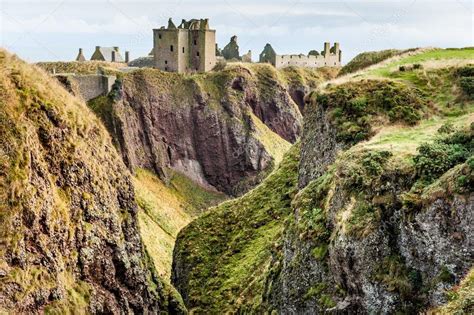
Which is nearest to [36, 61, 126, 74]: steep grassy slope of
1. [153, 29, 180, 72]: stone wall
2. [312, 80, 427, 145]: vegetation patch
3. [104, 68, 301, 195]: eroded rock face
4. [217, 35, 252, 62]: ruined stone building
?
[104, 68, 301, 195]: eroded rock face

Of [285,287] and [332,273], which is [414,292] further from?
[285,287]

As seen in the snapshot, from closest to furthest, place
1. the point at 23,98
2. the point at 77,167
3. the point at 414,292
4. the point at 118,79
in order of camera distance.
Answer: the point at 414,292, the point at 23,98, the point at 77,167, the point at 118,79

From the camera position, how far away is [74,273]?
31859 mm

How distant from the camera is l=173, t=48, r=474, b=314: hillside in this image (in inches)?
1008

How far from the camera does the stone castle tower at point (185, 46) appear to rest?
107 m

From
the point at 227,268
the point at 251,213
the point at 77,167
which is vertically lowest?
the point at 227,268

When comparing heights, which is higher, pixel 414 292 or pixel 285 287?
A: pixel 414 292

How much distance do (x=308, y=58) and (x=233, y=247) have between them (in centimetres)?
9500

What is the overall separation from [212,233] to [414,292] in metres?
33.3

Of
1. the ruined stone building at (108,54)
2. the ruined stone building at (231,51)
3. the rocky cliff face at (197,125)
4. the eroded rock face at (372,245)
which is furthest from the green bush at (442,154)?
the ruined stone building at (231,51)

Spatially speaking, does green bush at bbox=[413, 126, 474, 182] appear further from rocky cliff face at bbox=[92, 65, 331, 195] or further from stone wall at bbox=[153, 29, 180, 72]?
stone wall at bbox=[153, 29, 180, 72]

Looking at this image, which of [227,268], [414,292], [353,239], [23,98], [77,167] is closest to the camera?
[414,292]

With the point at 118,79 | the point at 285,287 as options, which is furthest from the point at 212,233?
the point at 118,79

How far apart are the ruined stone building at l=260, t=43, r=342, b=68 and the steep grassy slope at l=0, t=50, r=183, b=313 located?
99.5m
